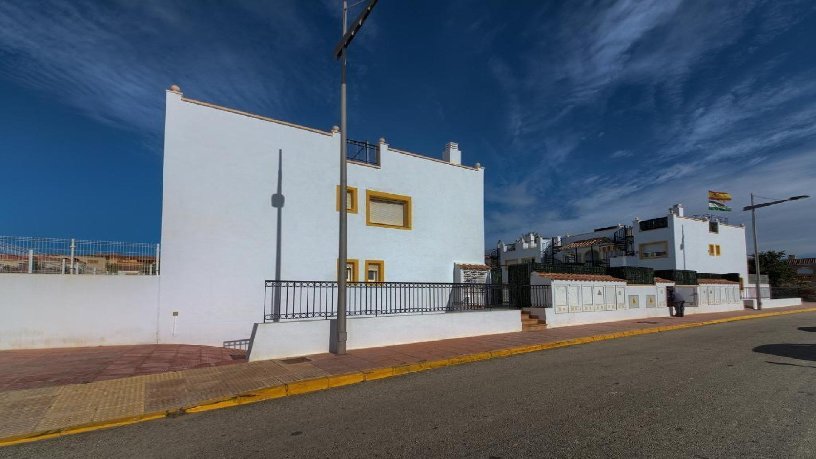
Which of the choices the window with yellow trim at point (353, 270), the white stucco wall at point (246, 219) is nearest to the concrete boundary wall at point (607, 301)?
the white stucco wall at point (246, 219)

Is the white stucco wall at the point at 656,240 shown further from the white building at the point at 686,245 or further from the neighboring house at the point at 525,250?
the neighboring house at the point at 525,250

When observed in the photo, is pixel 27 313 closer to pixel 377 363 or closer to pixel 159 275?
pixel 159 275

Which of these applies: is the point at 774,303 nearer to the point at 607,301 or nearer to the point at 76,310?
the point at 607,301

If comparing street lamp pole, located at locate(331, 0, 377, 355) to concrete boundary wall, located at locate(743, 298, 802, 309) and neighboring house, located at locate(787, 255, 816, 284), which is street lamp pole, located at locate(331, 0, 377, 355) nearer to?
concrete boundary wall, located at locate(743, 298, 802, 309)

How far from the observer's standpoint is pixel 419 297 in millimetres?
13516

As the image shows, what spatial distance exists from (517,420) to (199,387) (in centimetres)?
495

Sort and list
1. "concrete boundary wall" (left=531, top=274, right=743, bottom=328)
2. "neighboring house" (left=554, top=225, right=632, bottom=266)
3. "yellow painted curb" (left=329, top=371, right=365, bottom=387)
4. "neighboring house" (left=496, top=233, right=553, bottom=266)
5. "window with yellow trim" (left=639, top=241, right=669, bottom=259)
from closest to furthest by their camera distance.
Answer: "yellow painted curb" (left=329, top=371, right=365, bottom=387) → "concrete boundary wall" (left=531, top=274, right=743, bottom=328) → "window with yellow trim" (left=639, top=241, right=669, bottom=259) → "neighboring house" (left=554, top=225, right=632, bottom=266) → "neighboring house" (left=496, top=233, right=553, bottom=266)

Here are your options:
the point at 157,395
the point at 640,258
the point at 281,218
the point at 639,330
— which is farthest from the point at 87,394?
the point at 640,258

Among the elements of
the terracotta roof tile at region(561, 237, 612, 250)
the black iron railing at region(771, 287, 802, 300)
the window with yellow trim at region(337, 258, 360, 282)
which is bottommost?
the black iron railing at region(771, 287, 802, 300)

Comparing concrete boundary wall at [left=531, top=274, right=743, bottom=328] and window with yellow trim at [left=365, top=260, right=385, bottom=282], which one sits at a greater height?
window with yellow trim at [left=365, top=260, right=385, bottom=282]

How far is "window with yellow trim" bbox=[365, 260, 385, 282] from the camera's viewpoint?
1563 cm

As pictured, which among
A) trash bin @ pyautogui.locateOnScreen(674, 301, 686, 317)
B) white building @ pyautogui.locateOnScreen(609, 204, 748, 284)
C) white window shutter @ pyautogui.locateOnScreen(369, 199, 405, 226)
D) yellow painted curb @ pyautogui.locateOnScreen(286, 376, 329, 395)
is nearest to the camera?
yellow painted curb @ pyautogui.locateOnScreen(286, 376, 329, 395)

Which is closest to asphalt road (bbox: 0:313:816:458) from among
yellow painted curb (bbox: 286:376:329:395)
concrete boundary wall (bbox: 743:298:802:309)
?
yellow painted curb (bbox: 286:376:329:395)

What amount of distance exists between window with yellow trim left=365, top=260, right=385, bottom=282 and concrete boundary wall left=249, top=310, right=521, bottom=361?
14.4ft
